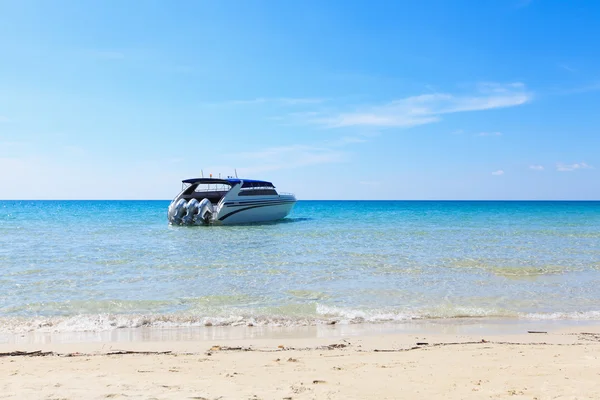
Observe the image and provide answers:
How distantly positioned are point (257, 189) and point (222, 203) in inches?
173

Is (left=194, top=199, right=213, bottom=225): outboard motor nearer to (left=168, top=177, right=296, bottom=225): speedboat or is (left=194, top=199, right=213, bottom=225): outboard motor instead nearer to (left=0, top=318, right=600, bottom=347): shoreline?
(left=168, top=177, right=296, bottom=225): speedboat

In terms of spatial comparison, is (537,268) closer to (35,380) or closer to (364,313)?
(364,313)

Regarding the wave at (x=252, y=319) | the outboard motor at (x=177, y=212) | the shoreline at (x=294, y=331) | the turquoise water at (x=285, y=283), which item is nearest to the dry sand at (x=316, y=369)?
the shoreline at (x=294, y=331)

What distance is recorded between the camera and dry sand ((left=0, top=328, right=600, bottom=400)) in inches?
184

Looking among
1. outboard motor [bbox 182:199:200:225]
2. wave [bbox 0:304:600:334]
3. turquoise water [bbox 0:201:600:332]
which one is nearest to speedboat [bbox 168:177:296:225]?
outboard motor [bbox 182:199:200:225]

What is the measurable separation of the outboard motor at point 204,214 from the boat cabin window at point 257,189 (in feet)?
8.78

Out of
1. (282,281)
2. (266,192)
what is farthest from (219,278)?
(266,192)

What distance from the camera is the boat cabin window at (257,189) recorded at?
34.6 meters

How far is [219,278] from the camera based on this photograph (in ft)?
42.8

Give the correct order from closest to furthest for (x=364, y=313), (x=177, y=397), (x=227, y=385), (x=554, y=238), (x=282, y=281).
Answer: (x=177, y=397)
(x=227, y=385)
(x=364, y=313)
(x=282, y=281)
(x=554, y=238)

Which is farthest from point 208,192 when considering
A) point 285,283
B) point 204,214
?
point 285,283

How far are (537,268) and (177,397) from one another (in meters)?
13.5

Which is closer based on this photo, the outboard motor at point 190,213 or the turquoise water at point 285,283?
the turquoise water at point 285,283

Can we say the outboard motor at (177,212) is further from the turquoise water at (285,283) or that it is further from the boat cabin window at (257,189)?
the turquoise water at (285,283)
